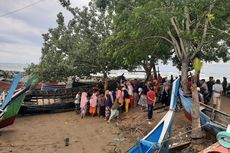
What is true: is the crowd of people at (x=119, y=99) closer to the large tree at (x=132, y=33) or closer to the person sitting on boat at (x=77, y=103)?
the person sitting on boat at (x=77, y=103)

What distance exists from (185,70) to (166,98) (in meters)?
1.90

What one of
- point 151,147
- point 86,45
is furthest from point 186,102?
point 86,45

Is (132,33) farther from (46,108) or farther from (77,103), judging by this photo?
(46,108)

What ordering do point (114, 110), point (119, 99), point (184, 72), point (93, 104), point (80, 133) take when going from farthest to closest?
1. point (93, 104)
2. point (119, 99)
3. point (114, 110)
4. point (184, 72)
5. point (80, 133)

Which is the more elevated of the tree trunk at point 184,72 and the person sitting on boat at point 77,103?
the tree trunk at point 184,72

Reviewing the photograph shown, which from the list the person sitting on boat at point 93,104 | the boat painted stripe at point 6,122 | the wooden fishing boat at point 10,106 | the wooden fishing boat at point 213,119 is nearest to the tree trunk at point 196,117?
the wooden fishing boat at point 213,119

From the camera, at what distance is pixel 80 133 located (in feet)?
46.6

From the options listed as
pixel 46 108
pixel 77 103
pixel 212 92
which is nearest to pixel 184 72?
pixel 212 92

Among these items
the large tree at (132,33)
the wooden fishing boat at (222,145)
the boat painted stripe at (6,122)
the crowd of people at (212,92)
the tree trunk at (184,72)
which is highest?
the large tree at (132,33)

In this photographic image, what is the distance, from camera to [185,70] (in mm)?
15664

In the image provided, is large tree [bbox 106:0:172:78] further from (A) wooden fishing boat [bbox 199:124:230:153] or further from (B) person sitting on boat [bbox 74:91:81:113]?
(A) wooden fishing boat [bbox 199:124:230:153]

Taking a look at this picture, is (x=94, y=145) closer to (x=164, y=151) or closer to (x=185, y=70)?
(x=164, y=151)

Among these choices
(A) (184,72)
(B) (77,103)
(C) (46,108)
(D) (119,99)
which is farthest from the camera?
(C) (46,108)

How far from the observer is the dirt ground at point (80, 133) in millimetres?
12070
